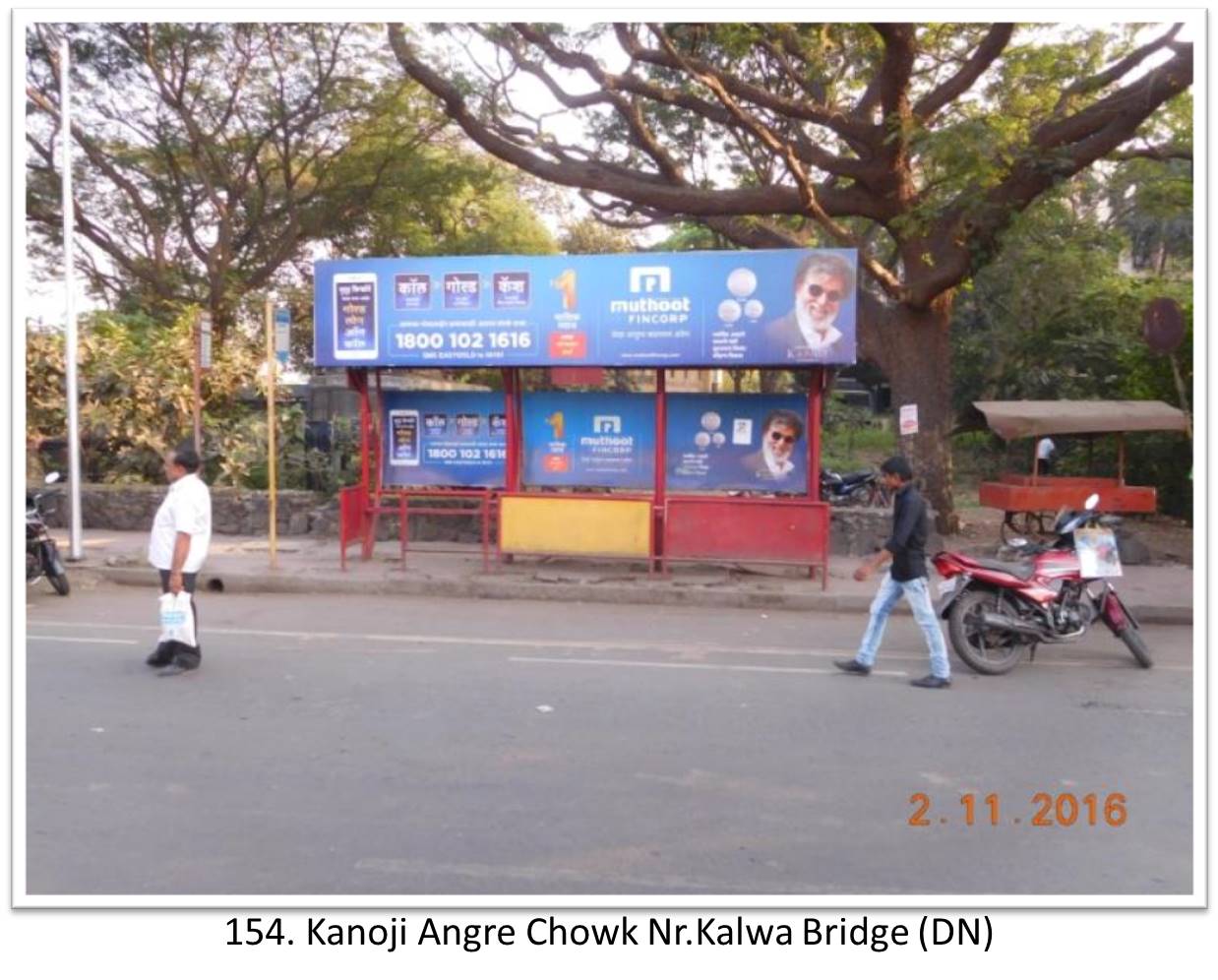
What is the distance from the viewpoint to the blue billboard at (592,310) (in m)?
11.5

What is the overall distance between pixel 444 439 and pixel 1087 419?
860 centimetres

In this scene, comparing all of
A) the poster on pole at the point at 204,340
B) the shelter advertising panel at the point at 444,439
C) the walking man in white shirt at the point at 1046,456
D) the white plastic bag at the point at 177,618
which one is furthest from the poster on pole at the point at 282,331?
the walking man in white shirt at the point at 1046,456

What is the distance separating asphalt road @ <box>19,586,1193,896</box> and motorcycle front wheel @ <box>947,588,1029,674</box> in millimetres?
341

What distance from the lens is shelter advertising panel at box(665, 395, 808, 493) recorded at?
1242 cm

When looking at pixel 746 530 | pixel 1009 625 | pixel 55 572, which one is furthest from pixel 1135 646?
pixel 55 572

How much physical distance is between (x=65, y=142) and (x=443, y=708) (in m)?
9.28

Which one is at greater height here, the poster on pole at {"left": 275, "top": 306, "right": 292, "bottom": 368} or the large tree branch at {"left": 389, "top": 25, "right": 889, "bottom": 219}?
the large tree branch at {"left": 389, "top": 25, "right": 889, "bottom": 219}

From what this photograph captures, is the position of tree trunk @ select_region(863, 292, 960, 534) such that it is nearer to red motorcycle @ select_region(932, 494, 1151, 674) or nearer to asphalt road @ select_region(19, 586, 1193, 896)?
asphalt road @ select_region(19, 586, 1193, 896)

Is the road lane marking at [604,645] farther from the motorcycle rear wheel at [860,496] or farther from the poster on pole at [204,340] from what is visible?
the motorcycle rear wheel at [860,496]

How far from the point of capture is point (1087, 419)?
1447 cm

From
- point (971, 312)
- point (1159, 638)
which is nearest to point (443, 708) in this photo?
point (1159, 638)

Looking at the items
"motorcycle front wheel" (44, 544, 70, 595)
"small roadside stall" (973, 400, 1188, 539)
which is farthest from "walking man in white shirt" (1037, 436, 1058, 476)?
"motorcycle front wheel" (44, 544, 70, 595)

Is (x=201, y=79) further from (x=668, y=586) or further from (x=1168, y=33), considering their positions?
(x=1168, y=33)

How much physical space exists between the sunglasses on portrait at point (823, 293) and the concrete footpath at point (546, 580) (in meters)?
3.04
